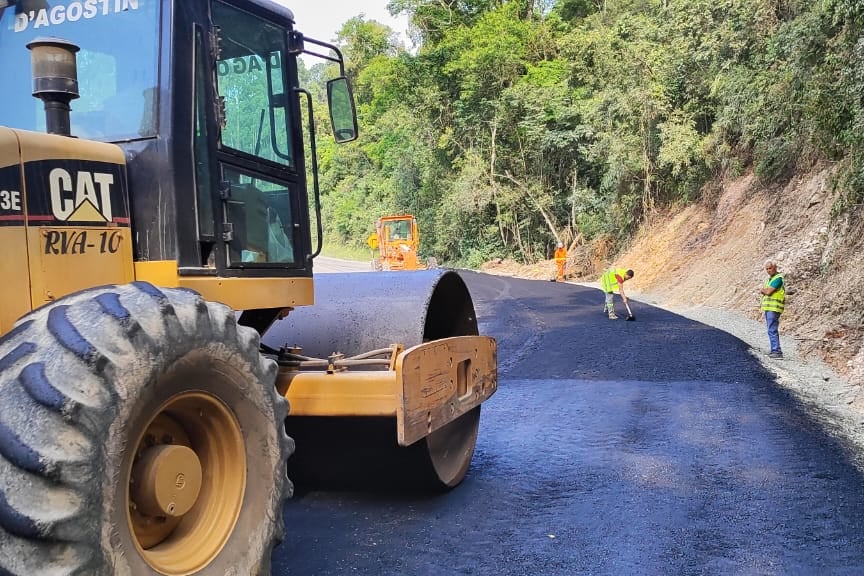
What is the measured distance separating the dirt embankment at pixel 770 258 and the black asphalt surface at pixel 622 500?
6.35 ft

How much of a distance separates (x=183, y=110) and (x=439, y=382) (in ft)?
6.19

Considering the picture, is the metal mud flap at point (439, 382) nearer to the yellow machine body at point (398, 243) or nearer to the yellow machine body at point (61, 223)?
the yellow machine body at point (61, 223)

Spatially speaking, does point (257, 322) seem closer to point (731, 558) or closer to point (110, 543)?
point (110, 543)

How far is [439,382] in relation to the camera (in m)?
4.18

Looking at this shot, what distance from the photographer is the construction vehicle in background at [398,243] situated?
97.2 feet

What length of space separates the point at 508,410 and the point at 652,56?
20531mm

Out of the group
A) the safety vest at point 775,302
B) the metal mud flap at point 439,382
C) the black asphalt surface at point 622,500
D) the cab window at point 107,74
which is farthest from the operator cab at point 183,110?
the safety vest at point 775,302

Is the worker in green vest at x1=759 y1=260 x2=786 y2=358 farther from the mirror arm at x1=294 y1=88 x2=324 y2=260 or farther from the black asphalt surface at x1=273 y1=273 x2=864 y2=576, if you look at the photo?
the mirror arm at x1=294 y1=88 x2=324 y2=260

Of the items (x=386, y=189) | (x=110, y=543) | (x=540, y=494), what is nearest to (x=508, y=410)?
(x=540, y=494)

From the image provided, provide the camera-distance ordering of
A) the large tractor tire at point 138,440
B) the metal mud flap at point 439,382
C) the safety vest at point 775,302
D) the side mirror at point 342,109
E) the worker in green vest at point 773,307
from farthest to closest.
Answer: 1. the safety vest at point 775,302
2. the worker in green vest at point 773,307
3. the side mirror at point 342,109
4. the metal mud flap at point 439,382
5. the large tractor tire at point 138,440

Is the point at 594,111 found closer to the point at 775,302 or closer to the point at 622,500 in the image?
the point at 775,302

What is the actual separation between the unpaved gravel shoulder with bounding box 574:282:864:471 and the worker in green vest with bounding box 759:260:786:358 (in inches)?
6.5

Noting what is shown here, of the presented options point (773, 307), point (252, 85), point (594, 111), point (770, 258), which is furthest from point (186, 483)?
point (594, 111)

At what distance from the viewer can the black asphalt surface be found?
12.4ft
